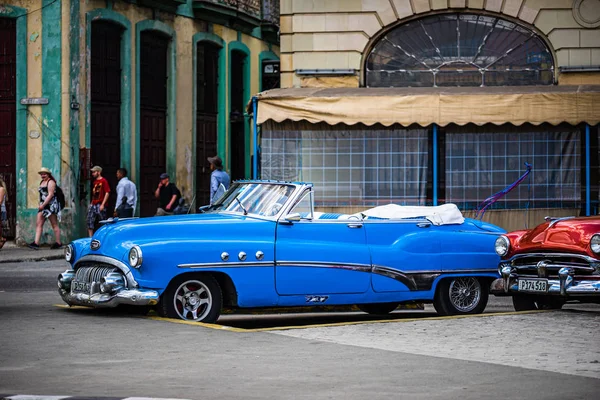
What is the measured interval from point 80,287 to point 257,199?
191cm

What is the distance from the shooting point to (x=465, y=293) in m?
12.9

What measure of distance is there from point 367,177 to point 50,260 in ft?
19.4

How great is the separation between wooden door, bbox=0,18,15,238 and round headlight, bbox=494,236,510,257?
14736mm

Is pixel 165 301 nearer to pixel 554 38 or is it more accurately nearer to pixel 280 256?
pixel 280 256

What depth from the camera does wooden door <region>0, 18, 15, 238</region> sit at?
Answer: 2531cm

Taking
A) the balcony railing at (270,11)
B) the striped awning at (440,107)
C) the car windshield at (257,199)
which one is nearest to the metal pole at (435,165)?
the striped awning at (440,107)

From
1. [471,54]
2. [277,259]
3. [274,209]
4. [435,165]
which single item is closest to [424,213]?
[274,209]

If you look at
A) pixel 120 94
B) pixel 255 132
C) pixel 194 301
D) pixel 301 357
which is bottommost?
pixel 301 357

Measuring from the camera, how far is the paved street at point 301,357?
25.2 feet

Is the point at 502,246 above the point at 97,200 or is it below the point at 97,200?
below

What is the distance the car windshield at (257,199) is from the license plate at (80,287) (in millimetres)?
1625

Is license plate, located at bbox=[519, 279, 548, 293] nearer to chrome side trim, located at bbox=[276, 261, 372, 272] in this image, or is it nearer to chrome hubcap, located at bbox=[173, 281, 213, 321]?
chrome side trim, located at bbox=[276, 261, 372, 272]

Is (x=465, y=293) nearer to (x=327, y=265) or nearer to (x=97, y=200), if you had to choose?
(x=327, y=265)

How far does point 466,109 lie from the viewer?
62.5 ft
